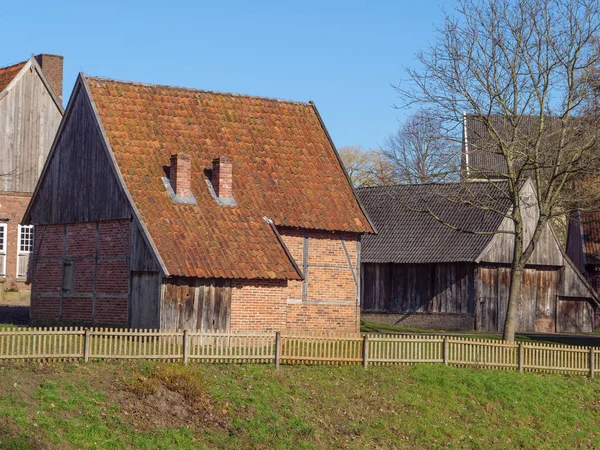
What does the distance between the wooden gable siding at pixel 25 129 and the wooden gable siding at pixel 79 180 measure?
1225cm

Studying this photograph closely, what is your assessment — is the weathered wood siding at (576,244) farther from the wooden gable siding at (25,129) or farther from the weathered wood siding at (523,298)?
the wooden gable siding at (25,129)

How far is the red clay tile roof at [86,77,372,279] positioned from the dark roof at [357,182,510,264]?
35.1ft

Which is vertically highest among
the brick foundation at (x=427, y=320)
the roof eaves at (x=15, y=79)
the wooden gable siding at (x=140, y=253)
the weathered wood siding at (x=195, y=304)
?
the roof eaves at (x=15, y=79)

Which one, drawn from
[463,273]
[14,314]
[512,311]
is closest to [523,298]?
[463,273]

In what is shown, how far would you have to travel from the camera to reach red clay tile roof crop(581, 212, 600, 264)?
51.5 meters

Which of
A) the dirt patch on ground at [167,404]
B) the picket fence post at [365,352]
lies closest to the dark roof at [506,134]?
the picket fence post at [365,352]

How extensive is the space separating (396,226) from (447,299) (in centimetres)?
524

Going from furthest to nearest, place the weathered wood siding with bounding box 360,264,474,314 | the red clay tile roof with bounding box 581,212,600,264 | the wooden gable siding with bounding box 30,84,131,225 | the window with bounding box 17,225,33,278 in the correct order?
the red clay tile roof with bounding box 581,212,600,264, the weathered wood siding with bounding box 360,264,474,314, the window with bounding box 17,225,33,278, the wooden gable siding with bounding box 30,84,131,225

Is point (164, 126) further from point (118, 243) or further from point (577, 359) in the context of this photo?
point (577, 359)

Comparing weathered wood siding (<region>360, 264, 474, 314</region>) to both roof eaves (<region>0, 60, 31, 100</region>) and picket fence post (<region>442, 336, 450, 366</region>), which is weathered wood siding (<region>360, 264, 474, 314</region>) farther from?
roof eaves (<region>0, 60, 31, 100</region>)

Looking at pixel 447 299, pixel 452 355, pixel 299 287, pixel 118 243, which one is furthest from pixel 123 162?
pixel 447 299

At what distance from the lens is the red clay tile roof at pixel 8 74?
46.6 metres

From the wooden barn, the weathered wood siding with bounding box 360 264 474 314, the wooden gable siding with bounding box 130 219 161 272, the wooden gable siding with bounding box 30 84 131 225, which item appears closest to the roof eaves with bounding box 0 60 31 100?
the wooden gable siding with bounding box 30 84 131 225

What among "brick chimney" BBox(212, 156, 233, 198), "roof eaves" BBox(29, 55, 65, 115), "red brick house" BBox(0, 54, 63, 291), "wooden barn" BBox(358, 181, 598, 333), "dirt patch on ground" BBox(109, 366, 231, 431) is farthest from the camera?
"roof eaves" BBox(29, 55, 65, 115)
